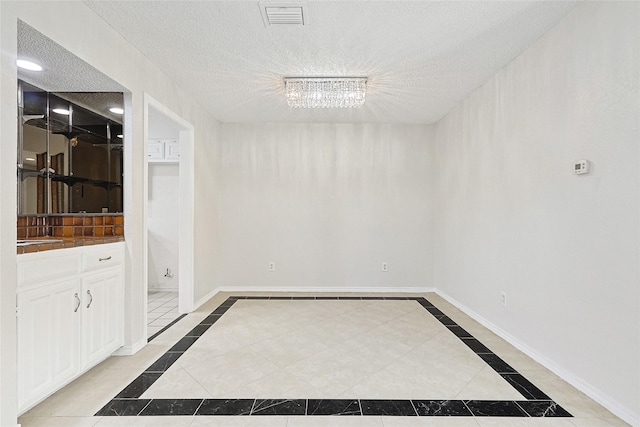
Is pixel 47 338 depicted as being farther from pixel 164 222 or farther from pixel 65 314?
pixel 164 222

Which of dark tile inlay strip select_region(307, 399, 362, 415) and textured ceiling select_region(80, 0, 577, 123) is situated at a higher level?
textured ceiling select_region(80, 0, 577, 123)

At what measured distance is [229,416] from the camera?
5.98 ft

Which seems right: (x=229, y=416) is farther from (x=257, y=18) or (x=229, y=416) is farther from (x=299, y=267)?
(x=299, y=267)

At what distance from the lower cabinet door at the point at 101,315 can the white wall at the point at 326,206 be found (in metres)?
2.24

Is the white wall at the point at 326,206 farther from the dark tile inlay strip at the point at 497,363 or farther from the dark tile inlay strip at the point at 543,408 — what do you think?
the dark tile inlay strip at the point at 543,408

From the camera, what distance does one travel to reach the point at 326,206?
4715mm

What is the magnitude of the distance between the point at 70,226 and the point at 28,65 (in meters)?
1.32

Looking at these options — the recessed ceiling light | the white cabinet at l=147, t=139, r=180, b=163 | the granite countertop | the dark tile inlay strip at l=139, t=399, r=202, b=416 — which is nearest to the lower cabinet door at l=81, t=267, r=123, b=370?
the granite countertop

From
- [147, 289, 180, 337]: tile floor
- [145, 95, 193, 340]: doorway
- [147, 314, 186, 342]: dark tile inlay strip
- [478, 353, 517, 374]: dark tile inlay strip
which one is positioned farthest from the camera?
[145, 95, 193, 340]: doorway

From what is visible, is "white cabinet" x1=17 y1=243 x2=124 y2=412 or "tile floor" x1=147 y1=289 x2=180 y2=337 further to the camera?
"tile floor" x1=147 y1=289 x2=180 y2=337

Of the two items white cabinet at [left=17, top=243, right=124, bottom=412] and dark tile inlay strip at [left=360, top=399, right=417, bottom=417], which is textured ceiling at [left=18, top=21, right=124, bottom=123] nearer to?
white cabinet at [left=17, top=243, right=124, bottom=412]

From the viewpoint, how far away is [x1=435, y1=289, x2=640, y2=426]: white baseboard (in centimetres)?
177

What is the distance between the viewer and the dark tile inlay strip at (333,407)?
186cm

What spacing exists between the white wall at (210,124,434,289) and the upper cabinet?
2.02 metres
